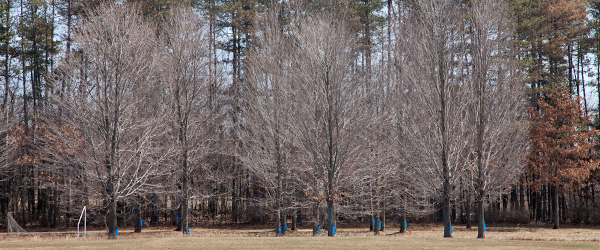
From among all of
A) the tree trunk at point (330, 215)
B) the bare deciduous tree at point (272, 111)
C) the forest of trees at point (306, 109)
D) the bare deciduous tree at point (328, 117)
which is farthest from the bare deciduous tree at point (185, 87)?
the tree trunk at point (330, 215)

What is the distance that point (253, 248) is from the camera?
11.2 metres

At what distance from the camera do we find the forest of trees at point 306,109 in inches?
680

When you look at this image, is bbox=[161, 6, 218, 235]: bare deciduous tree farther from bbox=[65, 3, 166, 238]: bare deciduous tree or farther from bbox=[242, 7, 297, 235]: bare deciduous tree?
bbox=[242, 7, 297, 235]: bare deciduous tree

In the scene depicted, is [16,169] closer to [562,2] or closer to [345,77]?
[345,77]

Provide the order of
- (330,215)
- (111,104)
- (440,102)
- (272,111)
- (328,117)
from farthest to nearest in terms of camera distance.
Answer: (272,111)
(111,104)
(440,102)
(328,117)
(330,215)

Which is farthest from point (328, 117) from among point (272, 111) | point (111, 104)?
point (111, 104)

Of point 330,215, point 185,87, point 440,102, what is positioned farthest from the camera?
point 185,87

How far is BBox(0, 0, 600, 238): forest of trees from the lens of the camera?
17266 millimetres

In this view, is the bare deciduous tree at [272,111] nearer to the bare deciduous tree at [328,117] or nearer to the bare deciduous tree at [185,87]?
the bare deciduous tree at [185,87]

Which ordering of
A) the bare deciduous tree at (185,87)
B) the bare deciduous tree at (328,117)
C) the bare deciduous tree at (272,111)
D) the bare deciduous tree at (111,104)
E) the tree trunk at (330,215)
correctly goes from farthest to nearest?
the bare deciduous tree at (272,111) → the bare deciduous tree at (185,87) → the bare deciduous tree at (111,104) → the bare deciduous tree at (328,117) → the tree trunk at (330,215)

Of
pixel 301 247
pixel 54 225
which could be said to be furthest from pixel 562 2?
pixel 54 225

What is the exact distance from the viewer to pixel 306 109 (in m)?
17.6

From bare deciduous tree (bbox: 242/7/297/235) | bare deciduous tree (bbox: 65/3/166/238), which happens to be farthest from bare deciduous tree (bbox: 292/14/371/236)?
bare deciduous tree (bbox: 65/3/166/238)

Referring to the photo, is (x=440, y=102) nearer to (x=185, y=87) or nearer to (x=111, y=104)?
(x=185, y=87)
